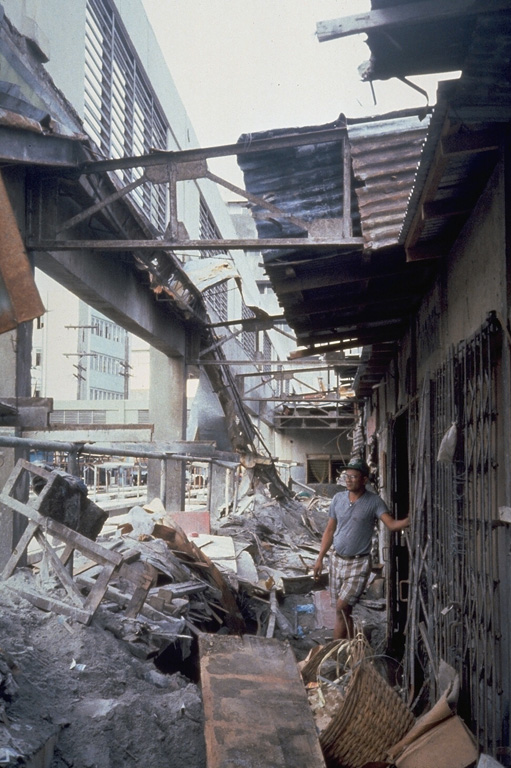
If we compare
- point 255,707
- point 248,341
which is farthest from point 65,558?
point 248,341

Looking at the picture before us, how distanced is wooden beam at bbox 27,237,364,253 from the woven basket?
332cm

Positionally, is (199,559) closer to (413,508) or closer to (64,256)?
(413,508)

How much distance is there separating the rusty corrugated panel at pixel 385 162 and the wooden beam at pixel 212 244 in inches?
12.8

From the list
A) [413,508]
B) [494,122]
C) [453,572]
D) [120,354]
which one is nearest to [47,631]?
[453,572]

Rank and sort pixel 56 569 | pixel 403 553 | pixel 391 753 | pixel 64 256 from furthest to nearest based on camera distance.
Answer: pixel 403 553 → pixel 64 256 → pixel 56 569 → pixel 391 753

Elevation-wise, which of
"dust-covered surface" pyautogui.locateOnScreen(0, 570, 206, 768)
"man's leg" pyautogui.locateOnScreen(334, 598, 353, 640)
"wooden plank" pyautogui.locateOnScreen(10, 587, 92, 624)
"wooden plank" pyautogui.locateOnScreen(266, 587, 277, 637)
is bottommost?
"wooden plank" pyautogui.locateOnScreen(266, 587, 277, 637)

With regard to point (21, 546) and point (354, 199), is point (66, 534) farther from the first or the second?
point (354, 199)

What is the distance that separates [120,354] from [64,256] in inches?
1980

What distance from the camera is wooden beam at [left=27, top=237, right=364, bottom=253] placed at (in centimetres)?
560

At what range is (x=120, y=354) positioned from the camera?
5625 centimetres

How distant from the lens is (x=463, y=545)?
Result: 12.9 ft

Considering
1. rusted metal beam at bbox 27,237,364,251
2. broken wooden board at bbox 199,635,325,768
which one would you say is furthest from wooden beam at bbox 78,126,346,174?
broken wooden board at bbox 199,635,325,768

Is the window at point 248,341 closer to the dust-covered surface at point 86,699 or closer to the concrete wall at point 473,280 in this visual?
the concrete wall at point 473,280

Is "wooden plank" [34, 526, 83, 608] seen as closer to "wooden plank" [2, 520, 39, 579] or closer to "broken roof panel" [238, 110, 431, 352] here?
"wooden plank" [2, 520, 39, 579]
